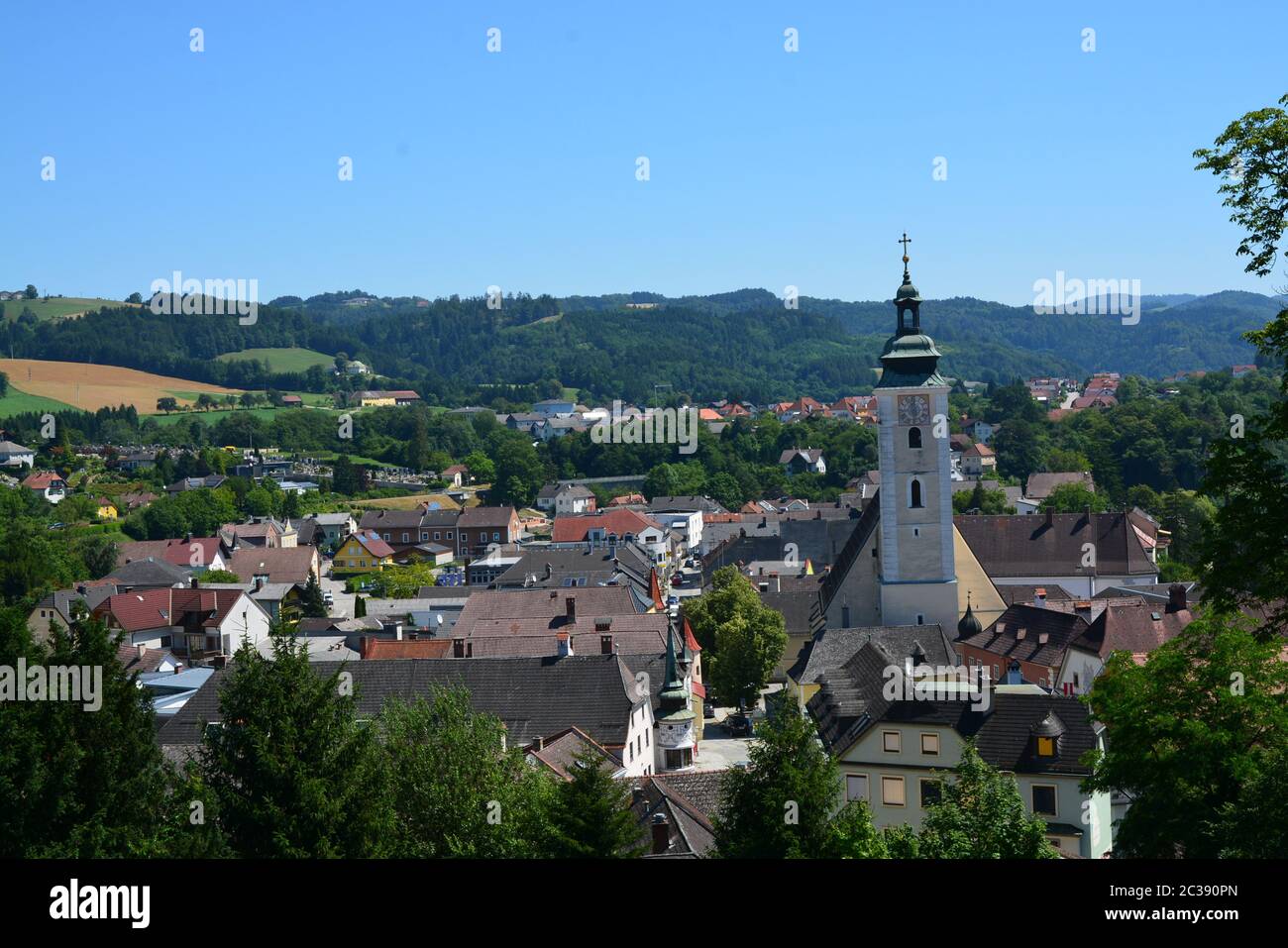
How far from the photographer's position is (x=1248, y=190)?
11734 millimetres

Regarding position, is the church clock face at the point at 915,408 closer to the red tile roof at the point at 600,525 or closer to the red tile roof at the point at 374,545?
the red tile roof at the point at 600,525

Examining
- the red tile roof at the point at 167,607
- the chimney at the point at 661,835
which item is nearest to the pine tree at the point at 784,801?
the chimney at the point at 661,835

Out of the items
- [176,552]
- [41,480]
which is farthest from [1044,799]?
[41,480]

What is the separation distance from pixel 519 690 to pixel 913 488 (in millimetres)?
15309

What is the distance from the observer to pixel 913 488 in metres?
44.4

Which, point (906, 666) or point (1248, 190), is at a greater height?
point (1248, 190)

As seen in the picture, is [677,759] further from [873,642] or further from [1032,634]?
[1032,634]

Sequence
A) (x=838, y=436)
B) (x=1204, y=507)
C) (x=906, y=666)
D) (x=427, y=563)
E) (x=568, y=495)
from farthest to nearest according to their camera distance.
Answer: (x=838, y=436), (x=568, y=495), (x=427, y=563), (x=1204, y=507), (x=906, y=666)

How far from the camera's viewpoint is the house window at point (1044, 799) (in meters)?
24.8

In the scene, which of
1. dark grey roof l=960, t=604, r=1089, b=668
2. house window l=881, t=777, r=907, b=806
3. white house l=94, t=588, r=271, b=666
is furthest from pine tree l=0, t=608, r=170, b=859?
white house l=94, t=588, r=271, b=666
